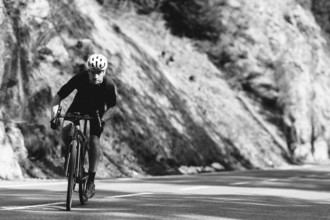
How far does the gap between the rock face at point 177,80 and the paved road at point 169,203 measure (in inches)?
52.1

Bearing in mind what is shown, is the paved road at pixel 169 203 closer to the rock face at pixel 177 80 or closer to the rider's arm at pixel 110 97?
the rider's arm at pixel 110 97

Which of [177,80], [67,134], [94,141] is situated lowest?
[177,80]

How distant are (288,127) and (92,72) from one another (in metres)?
26.2

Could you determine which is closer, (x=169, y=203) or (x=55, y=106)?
A: (x=55, y=106)

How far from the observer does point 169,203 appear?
1055 cm

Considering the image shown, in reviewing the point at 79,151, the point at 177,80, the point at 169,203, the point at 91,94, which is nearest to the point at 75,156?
the point at 79,151

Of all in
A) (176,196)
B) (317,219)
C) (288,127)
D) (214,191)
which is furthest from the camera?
(288,127)

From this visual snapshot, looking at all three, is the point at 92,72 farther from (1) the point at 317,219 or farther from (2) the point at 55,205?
(1) the point at 317,219

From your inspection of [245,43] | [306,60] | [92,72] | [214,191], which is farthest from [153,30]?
[92,72]

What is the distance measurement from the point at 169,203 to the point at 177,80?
65.4 ft

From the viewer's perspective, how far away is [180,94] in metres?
28.7

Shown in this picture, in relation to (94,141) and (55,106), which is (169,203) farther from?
(55,106)

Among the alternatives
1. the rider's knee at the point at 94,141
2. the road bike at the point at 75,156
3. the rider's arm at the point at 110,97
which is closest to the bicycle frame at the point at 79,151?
the road bike at the point at 75,156

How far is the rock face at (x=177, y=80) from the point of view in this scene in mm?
19453
